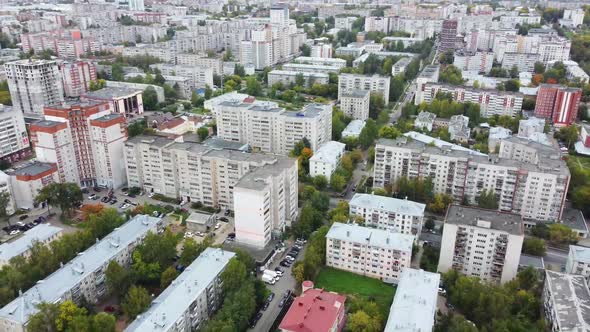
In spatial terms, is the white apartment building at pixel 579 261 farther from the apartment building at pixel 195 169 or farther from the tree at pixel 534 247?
the apartment building at pixel 195 169

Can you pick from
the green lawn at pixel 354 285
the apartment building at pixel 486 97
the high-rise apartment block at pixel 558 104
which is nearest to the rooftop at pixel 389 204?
the green lawn at pixel 354 285

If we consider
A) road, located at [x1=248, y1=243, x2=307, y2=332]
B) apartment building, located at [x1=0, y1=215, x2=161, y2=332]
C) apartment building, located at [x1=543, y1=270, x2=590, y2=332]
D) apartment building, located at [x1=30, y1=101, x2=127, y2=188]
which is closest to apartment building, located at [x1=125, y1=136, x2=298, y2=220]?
apartment building, located at [x1=30, y1=101, x2=127, y2=188]

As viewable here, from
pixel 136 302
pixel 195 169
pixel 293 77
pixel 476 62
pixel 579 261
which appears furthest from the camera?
pixel 476 62

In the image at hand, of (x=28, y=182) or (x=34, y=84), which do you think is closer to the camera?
(x=28, y=182)

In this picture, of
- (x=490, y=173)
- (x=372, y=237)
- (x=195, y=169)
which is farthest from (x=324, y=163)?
(x=490, y=173)

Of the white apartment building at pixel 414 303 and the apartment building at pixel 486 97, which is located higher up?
the apartment building at pixel 486 97

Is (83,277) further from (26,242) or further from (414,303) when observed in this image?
(414,303)
